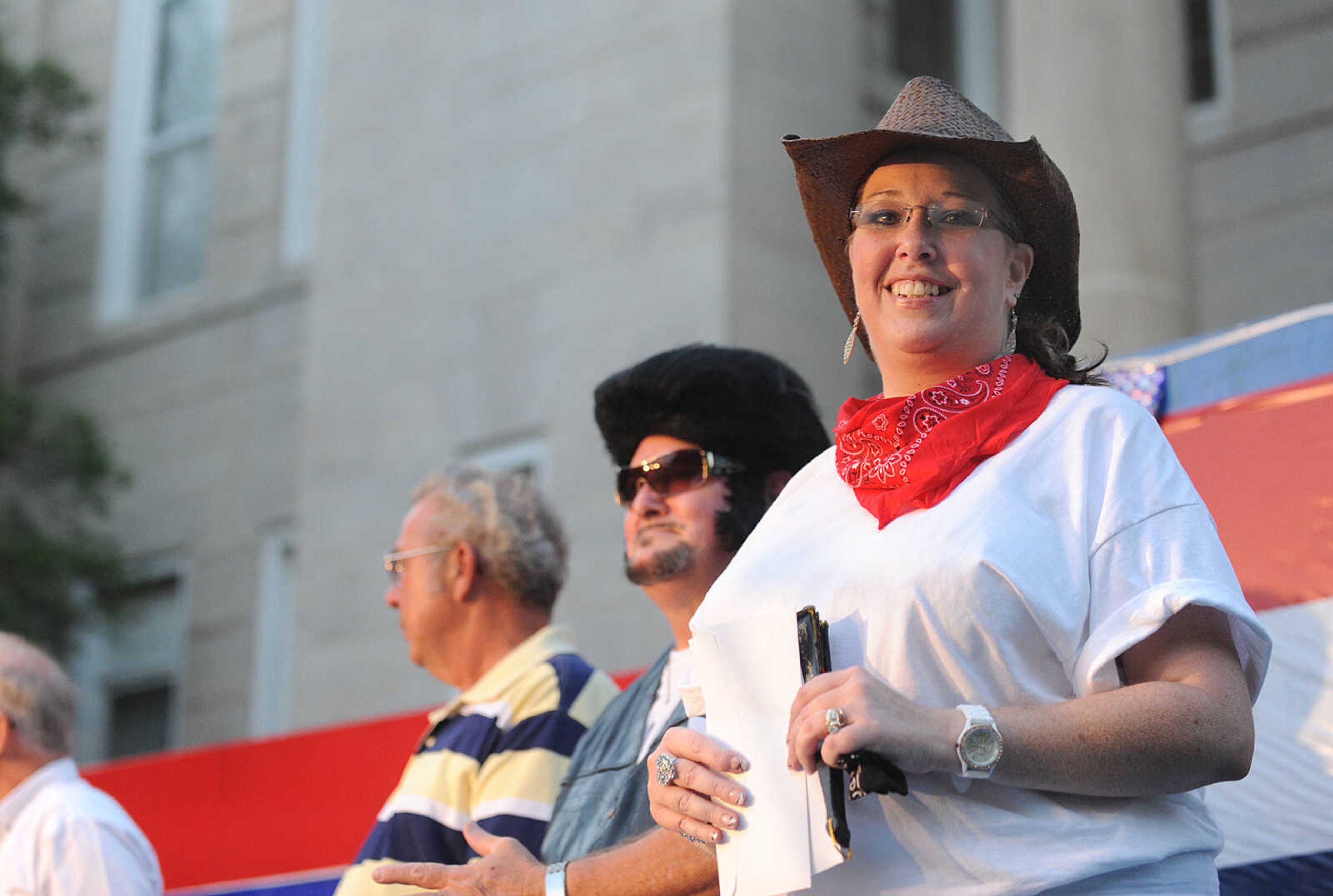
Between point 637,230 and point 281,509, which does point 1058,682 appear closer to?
point 637,230

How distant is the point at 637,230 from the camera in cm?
794

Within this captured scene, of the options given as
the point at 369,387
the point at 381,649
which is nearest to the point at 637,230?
the point at 369,387

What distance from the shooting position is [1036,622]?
205 centimetres

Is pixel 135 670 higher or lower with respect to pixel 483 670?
higher

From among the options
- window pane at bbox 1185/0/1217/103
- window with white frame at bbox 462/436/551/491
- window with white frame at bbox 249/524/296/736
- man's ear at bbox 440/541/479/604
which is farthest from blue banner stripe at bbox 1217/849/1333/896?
window with white frame at bbox 249/524/296/736

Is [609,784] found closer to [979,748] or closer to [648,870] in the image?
[648,870]

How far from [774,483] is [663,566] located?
1.00 ft

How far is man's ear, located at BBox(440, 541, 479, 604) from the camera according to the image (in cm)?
409

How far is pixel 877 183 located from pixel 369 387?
6.60m

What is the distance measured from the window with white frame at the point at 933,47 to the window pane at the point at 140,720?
5.49m

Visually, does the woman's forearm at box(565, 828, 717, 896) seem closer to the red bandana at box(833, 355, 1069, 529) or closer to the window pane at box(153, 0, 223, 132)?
the red bandana at box(833, 355, 1069, 529)

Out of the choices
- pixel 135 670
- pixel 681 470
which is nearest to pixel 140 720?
pixel 135 670

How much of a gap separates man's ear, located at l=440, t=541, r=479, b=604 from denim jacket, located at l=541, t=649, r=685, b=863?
0.69 meters

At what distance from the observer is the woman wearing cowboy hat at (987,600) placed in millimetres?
1941
